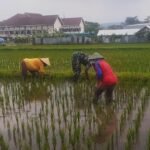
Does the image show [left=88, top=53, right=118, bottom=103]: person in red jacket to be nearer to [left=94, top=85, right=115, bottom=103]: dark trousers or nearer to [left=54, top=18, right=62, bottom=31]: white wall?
[left=94, top=85, right=115, bottom=103]: dark trousers

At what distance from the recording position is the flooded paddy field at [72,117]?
14.6 ft

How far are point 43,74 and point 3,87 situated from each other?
114cm

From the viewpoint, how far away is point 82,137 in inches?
182

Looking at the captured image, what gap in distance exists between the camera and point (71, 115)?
5762 mm

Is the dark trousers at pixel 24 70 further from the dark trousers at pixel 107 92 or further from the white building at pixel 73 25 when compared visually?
the white building at pixel 73 25

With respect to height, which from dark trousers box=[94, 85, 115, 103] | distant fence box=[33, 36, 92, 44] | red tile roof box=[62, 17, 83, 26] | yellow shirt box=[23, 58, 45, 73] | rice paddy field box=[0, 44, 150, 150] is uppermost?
red tile roof box=[62, 17, 83, 26]

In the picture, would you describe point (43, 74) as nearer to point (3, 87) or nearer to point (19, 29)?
point (3, 87)

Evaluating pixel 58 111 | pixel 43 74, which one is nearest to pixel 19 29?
pixel 43 74

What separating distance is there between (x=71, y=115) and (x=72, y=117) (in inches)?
5.8

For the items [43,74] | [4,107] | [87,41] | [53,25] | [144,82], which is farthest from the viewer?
[53,25]

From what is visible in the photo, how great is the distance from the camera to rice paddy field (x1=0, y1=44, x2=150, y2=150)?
445cm

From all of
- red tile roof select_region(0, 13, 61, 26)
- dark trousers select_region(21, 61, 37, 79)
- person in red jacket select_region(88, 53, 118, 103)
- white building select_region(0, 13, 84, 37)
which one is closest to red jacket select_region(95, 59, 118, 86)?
person in red jacket select_region(88, 53, 118, 103)

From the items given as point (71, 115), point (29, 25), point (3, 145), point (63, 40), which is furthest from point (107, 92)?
point (29, 25)

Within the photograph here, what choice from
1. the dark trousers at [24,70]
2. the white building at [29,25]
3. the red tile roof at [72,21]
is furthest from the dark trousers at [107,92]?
the red tile roof at [72,21]
